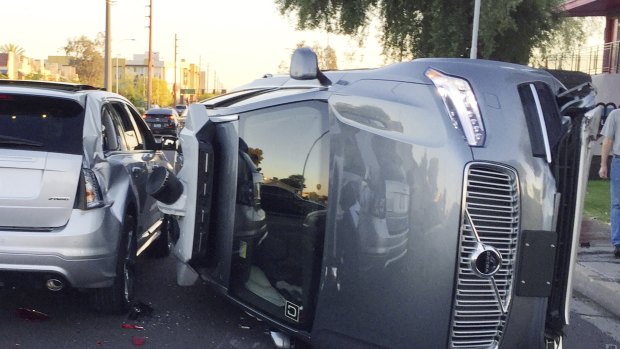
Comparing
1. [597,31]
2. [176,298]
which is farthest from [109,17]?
[176,298]

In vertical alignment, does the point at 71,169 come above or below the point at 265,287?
above

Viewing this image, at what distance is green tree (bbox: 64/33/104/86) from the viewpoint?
77.2 meters

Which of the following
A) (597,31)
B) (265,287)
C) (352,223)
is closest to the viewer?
(352,223)

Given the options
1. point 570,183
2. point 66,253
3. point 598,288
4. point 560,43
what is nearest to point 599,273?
point 598,288

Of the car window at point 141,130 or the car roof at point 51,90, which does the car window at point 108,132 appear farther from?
the car window at point 141,130

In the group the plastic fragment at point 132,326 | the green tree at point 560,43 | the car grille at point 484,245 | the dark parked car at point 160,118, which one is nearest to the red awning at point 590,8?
the green tree at point 560,43

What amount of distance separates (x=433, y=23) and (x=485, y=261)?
19198 mm

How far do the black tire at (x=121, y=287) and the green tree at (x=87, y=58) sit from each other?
2960 inches

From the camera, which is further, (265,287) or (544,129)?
(265,287)

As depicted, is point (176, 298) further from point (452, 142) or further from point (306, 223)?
point (452, 142)

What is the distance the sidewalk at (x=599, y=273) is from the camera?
6473 mm

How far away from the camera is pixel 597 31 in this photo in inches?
1093

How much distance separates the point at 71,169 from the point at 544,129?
9.82 ft

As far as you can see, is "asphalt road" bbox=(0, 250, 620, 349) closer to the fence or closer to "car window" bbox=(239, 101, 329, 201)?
"car window" bbox=(239, 101, 329, 201)
